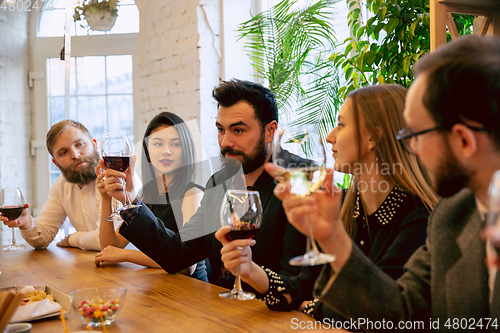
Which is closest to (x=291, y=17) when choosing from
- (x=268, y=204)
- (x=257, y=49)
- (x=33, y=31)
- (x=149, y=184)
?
(x=257, y=49)

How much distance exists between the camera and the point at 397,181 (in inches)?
50.4

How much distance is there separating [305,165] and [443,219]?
351 mm

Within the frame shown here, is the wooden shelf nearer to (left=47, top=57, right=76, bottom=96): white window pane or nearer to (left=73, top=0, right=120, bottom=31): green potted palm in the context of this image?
(left=73, top=0, right=120, bottom=31): green potted palm

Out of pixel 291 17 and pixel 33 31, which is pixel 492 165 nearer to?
pixel 291 17

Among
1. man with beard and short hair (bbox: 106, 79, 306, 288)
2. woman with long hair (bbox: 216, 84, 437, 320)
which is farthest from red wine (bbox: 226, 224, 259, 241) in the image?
man with beard and short hair (bbox: 106, 79, 306, 288)

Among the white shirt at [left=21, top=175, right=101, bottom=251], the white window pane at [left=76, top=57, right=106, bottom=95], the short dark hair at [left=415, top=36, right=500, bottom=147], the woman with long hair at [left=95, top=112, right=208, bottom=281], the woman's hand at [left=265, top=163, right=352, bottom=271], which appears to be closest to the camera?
the short dark hair at [left=415, top=36, right=500, bottom=147]

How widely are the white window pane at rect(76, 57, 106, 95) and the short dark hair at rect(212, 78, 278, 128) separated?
104 inches

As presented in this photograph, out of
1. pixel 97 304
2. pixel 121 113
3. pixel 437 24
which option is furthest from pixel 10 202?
pixel 121 113

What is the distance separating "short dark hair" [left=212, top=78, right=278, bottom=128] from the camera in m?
1.95

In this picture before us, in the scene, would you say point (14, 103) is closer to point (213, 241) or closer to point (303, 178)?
point (213, 241)

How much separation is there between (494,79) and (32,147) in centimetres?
447

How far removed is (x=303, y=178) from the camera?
2.86ft

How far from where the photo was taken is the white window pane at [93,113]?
4266 mm

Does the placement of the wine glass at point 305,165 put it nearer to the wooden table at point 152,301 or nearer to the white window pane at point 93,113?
the wooden table at point 152,301
